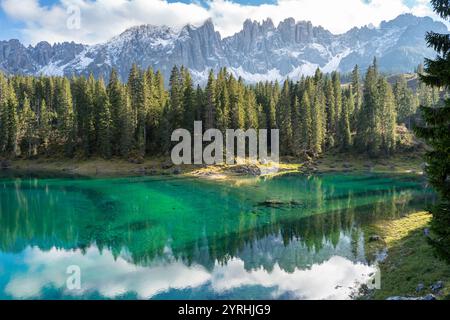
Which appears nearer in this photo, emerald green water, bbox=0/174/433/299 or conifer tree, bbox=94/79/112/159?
emerald green water, bbox=0/174/433/299

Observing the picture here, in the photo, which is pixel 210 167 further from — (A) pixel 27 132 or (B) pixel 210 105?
(A) pixel 27 132

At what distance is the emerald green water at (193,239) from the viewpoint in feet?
76.4

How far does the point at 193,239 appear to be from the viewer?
109 feet

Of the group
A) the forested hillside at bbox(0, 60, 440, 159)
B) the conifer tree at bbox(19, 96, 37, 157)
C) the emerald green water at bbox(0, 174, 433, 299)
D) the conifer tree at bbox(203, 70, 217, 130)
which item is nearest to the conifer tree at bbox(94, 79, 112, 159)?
the forested hillside at bbox(0, 60, 440, 159)

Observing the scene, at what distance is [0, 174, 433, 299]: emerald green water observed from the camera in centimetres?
2330

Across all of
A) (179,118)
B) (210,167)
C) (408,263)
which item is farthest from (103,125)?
(408,263)

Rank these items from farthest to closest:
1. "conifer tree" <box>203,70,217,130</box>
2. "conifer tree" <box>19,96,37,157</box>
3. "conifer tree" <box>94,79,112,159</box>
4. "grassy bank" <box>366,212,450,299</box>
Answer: "conifer tree" <box>19,96,37,157</box> → "conifer tree" <box>94,79,112,159</box> → "conifer tree" <box>203,70,217,130</box> → "grassy bank" <box>366,212,450,299</box>

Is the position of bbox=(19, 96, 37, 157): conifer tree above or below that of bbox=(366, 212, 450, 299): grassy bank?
above

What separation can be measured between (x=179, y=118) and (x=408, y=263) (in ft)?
234

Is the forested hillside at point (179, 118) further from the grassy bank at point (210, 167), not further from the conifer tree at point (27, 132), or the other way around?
the grassy bank at point (210, 167)

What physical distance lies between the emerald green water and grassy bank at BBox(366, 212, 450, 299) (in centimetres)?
154

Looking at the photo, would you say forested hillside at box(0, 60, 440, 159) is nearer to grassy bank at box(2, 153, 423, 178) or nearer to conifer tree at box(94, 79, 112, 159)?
conifer tree at box(94, 79, 112, 159)
